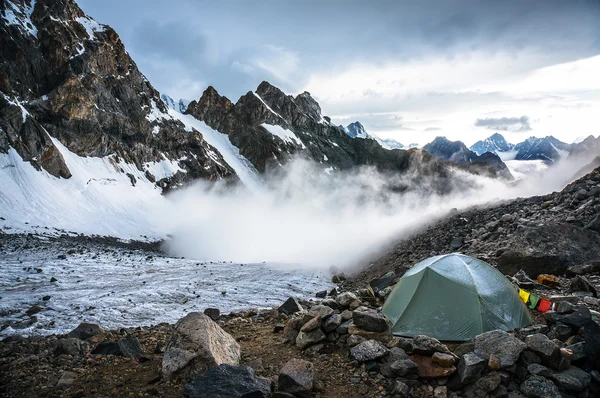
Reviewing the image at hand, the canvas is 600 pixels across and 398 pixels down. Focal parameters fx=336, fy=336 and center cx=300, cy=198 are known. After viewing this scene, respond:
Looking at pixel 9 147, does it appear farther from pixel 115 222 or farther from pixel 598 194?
pixel 598 194

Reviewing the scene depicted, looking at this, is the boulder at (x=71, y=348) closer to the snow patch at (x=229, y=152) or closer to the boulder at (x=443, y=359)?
the boulder at (x=443, y=359)

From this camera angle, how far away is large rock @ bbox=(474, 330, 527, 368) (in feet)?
20.8

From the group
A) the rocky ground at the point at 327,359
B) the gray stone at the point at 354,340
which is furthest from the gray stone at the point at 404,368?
the gray stone at the point at 354,340

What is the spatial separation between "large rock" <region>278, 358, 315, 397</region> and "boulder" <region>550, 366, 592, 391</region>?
4.38 m

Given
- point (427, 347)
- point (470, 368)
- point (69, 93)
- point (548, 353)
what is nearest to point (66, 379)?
point (427, 347)

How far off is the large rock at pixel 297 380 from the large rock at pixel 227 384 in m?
0.29

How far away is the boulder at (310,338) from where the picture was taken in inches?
327

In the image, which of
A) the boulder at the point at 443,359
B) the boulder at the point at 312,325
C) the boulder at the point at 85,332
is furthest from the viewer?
the boulder at the point at 85,332

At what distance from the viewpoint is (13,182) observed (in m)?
46.8

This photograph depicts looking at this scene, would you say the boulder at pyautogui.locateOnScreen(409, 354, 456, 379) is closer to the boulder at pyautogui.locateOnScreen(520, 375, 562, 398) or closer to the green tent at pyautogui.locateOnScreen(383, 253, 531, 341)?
the boulder at pyautogui.locateOnScreen(520, 375, 562, 398)

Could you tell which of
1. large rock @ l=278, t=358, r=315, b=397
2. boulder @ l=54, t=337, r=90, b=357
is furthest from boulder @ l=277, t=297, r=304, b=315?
boulder @ l=54, t=337, r=90, b=357

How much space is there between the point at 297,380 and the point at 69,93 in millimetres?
77621

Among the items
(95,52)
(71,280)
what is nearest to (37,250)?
(71,280)

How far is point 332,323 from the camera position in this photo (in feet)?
27.4
